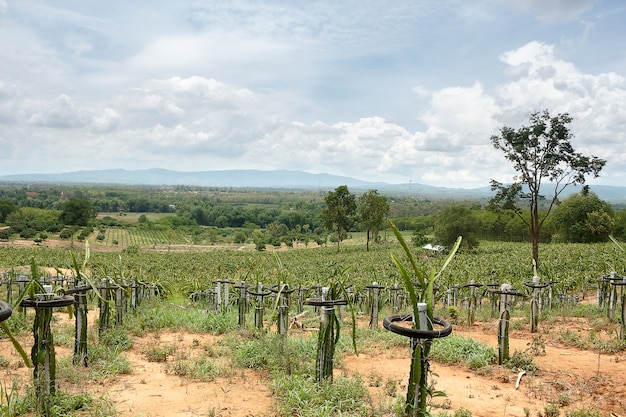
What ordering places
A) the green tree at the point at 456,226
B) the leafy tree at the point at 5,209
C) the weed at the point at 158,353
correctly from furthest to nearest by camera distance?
the leafy tree at the point at 5,209 → the green tree at the point at 456,226 → the weed at the point at 158,353

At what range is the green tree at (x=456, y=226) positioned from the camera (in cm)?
3969

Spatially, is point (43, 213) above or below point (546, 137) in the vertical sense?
below

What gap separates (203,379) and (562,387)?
497 cm

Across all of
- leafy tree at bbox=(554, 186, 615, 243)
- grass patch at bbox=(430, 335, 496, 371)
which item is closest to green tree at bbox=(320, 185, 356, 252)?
leafy tree at bbox=(554, 186, 615, 243)

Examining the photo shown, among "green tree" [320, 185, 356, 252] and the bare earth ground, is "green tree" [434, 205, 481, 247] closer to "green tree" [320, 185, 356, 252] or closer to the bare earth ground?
"green tree" [320, 185, 356, 252]

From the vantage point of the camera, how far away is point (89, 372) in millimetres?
5922

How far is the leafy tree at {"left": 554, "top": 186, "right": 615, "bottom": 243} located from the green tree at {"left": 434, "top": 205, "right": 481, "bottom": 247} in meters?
13.0

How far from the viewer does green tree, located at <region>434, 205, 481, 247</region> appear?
1563 inches

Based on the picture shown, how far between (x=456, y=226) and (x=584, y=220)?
1683 centimetres

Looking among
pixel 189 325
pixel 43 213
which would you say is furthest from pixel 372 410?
pixel 43 213

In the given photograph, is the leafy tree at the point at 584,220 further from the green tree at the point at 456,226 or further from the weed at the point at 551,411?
the weed at the point at 551,411

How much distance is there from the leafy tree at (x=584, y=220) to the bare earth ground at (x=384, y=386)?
43107 mm

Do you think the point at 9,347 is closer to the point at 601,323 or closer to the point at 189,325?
the point at 189,325

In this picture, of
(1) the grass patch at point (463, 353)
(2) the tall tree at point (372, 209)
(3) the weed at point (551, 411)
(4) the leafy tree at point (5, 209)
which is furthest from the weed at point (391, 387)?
(4) the leafy tree at point (5, 209)
